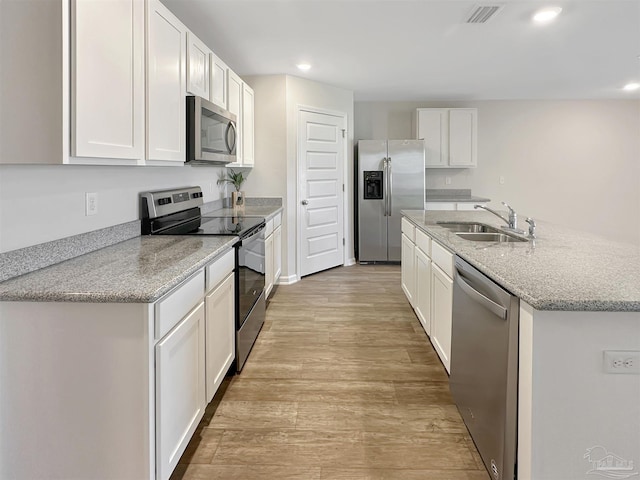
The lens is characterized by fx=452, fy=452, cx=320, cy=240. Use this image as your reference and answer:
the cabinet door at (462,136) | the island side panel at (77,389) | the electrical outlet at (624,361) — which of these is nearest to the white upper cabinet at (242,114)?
the island side panel at (77,389)

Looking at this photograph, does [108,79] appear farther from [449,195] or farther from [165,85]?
[449,195]

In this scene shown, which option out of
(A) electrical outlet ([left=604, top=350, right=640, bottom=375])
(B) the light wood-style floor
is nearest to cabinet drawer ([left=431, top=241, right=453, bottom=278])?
(B) the light wood-style floor

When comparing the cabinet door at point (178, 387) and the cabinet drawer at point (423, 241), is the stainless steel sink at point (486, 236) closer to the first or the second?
the cabinet drawer at point (423, 241)

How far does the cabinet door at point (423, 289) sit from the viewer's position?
306 cm

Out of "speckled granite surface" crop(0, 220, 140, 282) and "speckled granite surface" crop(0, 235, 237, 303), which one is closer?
"speckled granite surface" crop(0, 235, 237, 303)

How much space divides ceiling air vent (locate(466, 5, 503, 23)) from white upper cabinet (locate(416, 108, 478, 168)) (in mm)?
3169

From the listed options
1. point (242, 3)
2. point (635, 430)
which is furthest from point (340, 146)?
point (635, 430)

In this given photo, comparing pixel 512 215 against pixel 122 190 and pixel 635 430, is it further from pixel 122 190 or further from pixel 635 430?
pixel 122 190

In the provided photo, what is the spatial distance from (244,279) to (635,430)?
2.05 meters

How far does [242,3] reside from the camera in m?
2.99

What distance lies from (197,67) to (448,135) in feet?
14.8

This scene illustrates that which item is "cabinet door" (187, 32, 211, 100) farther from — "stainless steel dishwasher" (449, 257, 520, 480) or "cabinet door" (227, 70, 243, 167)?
"stainless steel dishwasher" (449, 257, 520, 480)

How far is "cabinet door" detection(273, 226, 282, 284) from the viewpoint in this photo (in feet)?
14.8

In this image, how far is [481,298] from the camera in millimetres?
1801
